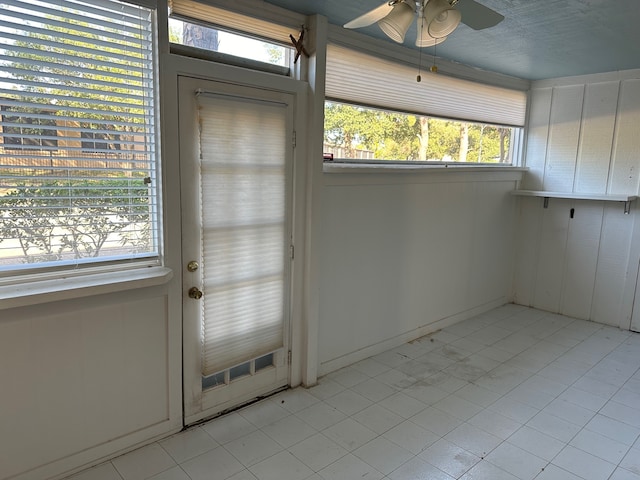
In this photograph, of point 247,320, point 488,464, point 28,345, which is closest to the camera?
point 28,345

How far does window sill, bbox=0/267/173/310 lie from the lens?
73.0 inches

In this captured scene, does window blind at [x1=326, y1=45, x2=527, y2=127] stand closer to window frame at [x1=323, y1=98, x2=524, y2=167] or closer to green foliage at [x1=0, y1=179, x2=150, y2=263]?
window frame at [x1=323, y1=98, x2=524, y2=167]

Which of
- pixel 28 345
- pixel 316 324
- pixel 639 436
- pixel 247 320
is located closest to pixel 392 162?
pixel 316 324

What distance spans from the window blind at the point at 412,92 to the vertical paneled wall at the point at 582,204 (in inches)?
17.3

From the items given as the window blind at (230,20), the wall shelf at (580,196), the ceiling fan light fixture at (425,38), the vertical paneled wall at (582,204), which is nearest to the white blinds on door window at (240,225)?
the window blind at (230,20)

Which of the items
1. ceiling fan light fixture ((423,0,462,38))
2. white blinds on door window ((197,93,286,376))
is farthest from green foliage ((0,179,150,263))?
ceiling fan light fixture ((423,0,462,38))

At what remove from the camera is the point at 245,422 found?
8.71ft

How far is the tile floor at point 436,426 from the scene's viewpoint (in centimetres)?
226

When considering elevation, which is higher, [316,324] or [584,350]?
[316,324]

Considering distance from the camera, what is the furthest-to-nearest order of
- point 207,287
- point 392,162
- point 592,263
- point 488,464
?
1. point 592,263
2. point 392,162
3. point 207,287
4. point 488,464

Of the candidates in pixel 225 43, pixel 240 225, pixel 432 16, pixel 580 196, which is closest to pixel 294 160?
pixel 240 225

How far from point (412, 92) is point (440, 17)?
1847 millimetres

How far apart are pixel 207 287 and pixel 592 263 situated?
392 centimetres

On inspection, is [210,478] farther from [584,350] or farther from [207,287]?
[584,350]
